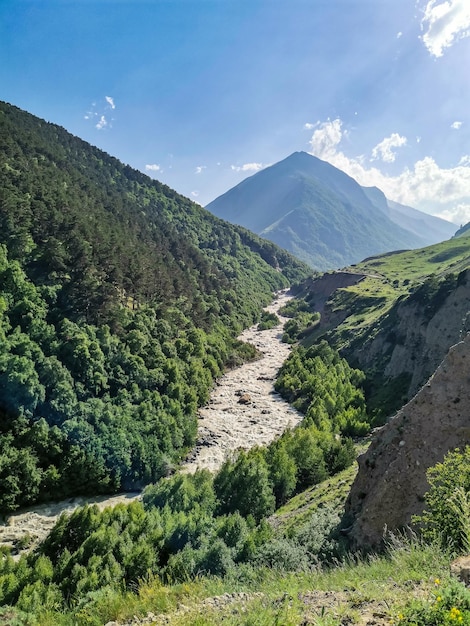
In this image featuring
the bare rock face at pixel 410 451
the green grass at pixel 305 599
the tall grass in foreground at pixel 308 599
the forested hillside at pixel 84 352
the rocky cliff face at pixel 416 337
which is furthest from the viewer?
the rocky cliff face at pixel 416 337

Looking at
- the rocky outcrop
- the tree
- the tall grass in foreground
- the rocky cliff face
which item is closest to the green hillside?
the rocky cliff face

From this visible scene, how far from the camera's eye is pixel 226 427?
66.9 metres

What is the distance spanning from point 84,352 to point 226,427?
1085 inches

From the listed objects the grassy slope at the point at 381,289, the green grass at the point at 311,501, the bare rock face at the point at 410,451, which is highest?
the grassy slope at the point at 381,289

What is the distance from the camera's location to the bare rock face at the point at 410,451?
23688 millimetres

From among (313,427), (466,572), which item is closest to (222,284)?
(313,427)

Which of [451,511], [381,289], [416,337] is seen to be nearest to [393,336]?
[416,337]

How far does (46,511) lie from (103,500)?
657 centimetres

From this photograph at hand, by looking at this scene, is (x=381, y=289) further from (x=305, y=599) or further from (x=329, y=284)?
(x=305, y=599)

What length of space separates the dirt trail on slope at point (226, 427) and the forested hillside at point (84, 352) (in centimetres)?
206

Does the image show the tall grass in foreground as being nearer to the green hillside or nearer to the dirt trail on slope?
the dirt trail on slope

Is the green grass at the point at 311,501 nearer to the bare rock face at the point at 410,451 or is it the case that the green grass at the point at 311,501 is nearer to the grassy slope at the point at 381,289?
the bare rock face at the point at 410,451

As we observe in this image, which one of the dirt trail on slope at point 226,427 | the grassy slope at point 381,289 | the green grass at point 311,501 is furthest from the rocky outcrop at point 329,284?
the green grass at point 311,501

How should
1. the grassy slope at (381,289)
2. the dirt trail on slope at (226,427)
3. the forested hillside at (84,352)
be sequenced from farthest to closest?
the grassy slope at (381,289), the forested hillside at (84,352), the dirt trail on slope at (226,427)
